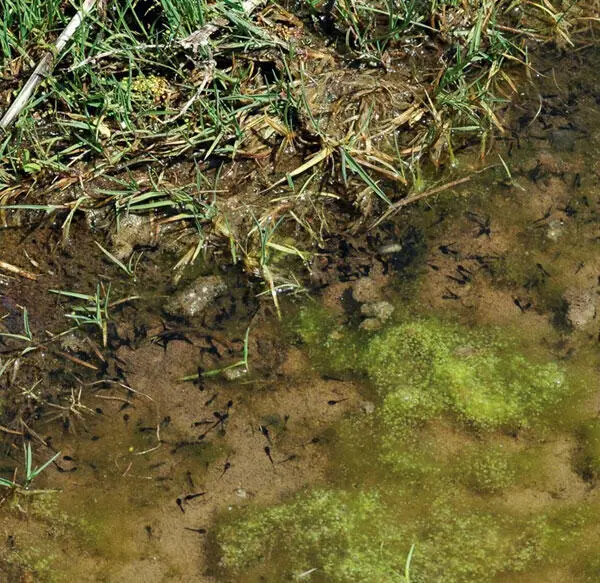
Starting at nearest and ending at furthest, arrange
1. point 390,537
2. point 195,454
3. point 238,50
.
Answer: point 390,537
point 195,454
point 238,50

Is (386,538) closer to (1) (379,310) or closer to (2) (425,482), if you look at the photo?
(2) (425,482)

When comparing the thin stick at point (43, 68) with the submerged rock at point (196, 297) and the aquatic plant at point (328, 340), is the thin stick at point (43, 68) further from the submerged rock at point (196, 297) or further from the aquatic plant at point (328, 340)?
the aquatic plant at point (328, 340)

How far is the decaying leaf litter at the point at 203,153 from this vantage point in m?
3.32

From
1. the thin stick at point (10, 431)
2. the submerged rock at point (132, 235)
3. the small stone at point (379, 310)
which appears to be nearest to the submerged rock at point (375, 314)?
the small stone at point (379, 310)

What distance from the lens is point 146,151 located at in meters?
3.46

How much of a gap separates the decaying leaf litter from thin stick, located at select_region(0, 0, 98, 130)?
35mm

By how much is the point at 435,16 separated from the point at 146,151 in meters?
1.54

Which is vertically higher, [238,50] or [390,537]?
[238,50]

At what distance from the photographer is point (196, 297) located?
3.31 meters

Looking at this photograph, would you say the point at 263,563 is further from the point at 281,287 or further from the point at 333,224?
the point at 333,224

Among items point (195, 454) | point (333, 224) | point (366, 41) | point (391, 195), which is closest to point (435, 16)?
point (366, 41)

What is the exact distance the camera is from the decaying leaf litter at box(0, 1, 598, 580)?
131 inches

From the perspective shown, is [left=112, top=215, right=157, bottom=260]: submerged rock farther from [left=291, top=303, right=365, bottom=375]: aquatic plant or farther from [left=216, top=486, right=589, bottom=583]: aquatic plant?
[left=216, top=486, right=589, bottom=583]: aquatic plant

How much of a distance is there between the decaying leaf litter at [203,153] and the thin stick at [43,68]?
0.12 feet
